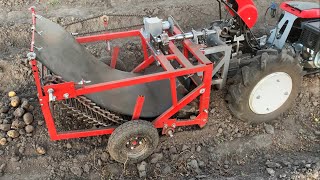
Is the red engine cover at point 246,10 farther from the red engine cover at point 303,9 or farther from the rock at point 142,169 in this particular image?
the rock at point 142,169

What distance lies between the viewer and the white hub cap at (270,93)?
4750 mm

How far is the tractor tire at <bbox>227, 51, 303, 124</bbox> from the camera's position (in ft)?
15.1

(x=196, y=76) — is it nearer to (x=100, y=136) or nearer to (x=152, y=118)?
(x=152, y=118)

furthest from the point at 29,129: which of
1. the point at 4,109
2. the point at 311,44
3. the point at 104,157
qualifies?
the point at 311,44

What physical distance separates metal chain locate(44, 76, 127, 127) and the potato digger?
0.04ft

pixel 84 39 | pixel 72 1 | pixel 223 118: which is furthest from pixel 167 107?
pixel 72 1

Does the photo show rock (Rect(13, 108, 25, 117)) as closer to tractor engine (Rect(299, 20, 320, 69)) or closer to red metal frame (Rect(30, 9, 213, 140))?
red metal frame (Rect(30, 9, 213, 140))

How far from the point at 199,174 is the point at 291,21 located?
237cm

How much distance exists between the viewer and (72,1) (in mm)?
7059

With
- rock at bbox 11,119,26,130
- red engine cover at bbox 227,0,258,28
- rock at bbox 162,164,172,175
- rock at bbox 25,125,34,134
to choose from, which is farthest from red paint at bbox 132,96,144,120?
red engine cover at bbox 227,0,258,28

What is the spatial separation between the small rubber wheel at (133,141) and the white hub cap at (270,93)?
1.29 m

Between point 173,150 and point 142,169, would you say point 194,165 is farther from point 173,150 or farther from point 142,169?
point 142,169

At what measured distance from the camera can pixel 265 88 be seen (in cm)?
481

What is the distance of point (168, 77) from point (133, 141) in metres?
0.84
